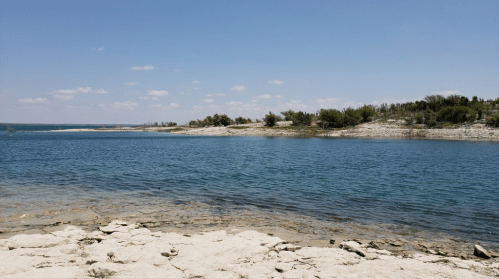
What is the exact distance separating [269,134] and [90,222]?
107m

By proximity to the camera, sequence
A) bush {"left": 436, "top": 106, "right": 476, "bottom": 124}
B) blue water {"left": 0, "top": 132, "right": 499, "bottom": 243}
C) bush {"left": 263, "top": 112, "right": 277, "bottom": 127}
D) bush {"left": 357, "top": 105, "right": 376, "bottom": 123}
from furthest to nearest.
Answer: bush {"left": 263, "top": 112, "right": 277, "bottom": 127}, bush {"left": 357, "top": 105, "right": 376, "bottom": 123}, bush {"left": 436, "top": 106, "right": 476, "bottom": 124}, blue water {"left": 0, "top": 132, "right": 499, "bottom": 243}

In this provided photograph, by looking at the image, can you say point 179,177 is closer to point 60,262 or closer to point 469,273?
point 60,262

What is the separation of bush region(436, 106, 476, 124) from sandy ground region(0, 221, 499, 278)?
4167 inches

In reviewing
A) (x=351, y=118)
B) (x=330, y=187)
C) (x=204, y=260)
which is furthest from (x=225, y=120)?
(x=204, y=260)

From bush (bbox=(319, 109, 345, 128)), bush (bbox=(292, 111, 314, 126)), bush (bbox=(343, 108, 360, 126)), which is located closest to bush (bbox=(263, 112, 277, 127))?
bush (bbox=(292, 111, 314, 126))

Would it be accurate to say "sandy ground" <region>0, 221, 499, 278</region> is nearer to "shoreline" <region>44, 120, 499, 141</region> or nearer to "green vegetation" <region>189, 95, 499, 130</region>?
"shoreline" <region>44, 120, 499, 141</region>

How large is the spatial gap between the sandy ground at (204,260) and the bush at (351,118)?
364 ft

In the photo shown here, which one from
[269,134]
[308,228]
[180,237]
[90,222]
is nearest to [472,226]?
[308,228]

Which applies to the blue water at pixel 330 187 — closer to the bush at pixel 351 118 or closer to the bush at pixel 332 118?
the bush at pixel 351 118

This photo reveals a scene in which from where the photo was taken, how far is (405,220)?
14.0m

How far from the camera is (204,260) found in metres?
8.53

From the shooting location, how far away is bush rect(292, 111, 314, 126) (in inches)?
4990

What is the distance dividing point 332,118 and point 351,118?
294 inches

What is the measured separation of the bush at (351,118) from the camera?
114375mm
